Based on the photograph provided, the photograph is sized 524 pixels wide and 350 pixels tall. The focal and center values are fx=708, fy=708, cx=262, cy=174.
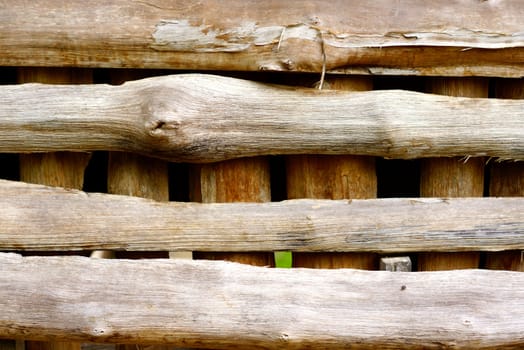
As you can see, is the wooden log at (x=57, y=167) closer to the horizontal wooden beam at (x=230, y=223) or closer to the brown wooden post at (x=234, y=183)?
the horizontal wooden beam at (x=230, y=223)

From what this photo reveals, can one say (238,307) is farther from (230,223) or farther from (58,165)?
(58,165)

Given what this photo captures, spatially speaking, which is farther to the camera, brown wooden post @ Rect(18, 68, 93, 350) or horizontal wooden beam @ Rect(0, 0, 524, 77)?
brown wooden post @ Rect(18, 68, 93, 350)

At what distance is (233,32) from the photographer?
2158 millimetres

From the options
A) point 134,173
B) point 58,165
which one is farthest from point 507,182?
point 58,165

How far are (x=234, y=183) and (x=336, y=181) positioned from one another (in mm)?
331

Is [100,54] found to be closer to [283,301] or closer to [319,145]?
[319,145]

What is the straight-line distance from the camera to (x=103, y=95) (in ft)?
7.09

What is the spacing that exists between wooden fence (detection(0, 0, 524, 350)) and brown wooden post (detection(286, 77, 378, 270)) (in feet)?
0.15

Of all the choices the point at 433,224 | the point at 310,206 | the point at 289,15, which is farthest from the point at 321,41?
the point at 433,224

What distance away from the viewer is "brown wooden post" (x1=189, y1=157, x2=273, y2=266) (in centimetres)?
227

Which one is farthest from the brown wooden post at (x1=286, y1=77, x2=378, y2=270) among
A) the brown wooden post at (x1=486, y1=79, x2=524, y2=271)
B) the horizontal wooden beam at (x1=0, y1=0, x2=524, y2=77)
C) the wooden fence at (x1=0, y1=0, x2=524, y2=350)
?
the brown wooden post at (x1=486, y1=79, x2=524, y2=271)

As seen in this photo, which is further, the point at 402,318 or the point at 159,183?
the point at 159,183

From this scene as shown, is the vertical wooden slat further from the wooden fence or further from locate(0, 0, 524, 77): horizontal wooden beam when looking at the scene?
locate(0, 0, 524, 77): horizontal wooden beam

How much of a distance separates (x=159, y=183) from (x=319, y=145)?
1.77 feet
